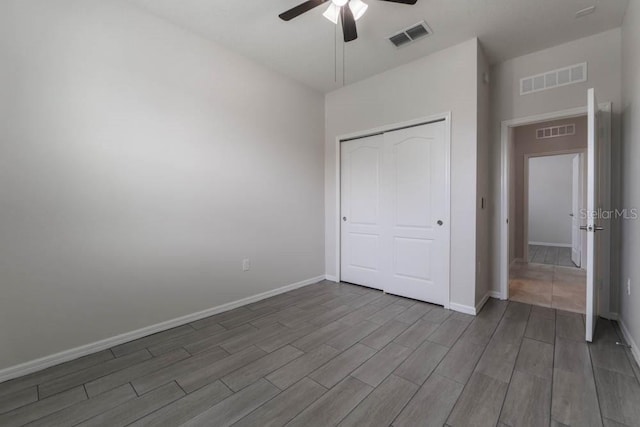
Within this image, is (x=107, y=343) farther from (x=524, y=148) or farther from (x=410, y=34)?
(x=524, y=148)

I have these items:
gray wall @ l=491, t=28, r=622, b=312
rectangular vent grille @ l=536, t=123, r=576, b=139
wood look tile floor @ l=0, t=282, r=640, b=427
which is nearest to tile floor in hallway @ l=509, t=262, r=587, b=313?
gray wall @ l=491, t=28, r=622, b=312

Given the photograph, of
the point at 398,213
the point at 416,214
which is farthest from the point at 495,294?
the point at 398,213

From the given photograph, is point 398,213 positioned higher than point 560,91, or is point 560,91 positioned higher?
point 560,91

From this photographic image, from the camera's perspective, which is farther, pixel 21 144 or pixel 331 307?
pixel 331 307

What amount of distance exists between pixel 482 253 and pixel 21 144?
4261 mm

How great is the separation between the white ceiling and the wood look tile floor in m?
2.90

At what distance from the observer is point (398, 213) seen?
3.46 m

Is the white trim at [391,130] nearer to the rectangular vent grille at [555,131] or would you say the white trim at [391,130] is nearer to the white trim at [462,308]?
the white trim at [462,308]

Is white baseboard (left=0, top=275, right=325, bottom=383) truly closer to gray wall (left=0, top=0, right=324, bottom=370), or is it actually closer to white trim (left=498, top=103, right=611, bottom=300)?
gray wall (left=0, top=0, right=324, bottom=370)

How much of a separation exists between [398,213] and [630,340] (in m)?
2.22

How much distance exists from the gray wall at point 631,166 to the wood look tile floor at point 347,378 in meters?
0.31

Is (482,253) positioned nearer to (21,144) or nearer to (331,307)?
(331,307)

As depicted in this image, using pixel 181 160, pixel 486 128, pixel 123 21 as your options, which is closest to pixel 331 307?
pixel 181 160

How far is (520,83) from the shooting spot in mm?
3197
